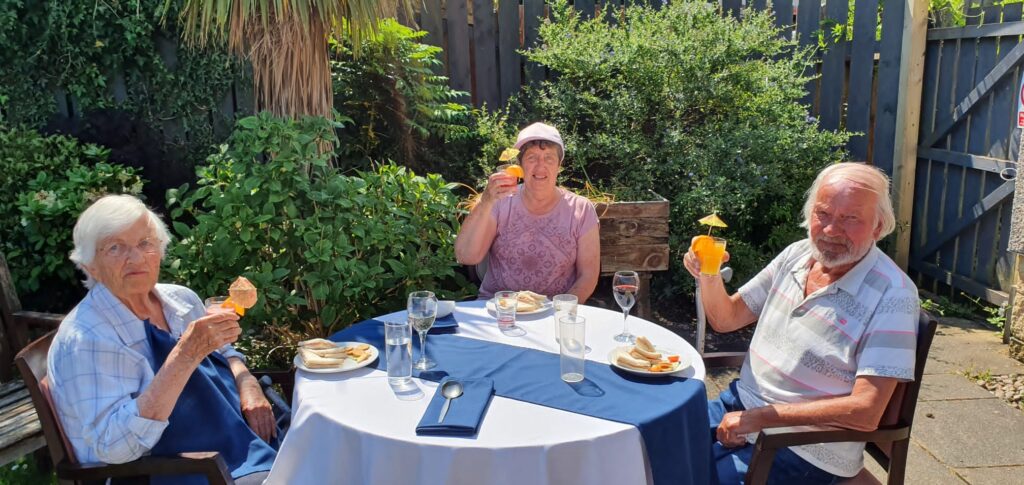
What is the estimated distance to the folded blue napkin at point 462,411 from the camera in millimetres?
1765

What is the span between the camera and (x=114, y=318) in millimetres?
2025

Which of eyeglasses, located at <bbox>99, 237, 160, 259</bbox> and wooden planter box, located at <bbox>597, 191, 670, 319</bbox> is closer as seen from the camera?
eyeglasses, located at <bbox>99, 237, 160, 259</bbox>

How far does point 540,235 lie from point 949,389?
8.05ft

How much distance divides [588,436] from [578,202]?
171 cm

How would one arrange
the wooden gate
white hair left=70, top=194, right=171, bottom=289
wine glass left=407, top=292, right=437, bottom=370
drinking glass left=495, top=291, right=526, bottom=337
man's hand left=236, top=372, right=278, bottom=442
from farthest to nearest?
the wooden gate < drinking glass left=495, top=291, right=526, bottom=337 < man's hand left=236, top=372, right=278, bottom=442 < wine glass left=407, top=292, right=437, bottom=370 < white hair left=70, top=194, right=171, bottom=289

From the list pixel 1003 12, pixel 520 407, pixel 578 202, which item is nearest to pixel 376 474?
pixel 520 407

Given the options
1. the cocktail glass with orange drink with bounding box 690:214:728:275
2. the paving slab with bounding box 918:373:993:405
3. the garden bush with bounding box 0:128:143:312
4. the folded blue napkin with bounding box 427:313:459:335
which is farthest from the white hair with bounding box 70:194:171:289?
the paving slab with bounding box 918:373:993:405

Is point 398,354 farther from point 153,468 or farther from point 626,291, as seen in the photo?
point 626,291

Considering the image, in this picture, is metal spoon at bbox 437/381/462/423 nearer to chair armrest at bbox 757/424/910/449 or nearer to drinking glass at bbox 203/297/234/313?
drinking glass at bbox 203/297/234/313

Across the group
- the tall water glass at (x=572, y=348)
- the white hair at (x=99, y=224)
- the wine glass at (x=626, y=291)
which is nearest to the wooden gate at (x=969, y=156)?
the wine glass at (x=626, y=291)

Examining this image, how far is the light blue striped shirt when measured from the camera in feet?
6.11

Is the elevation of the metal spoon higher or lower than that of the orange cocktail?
lower

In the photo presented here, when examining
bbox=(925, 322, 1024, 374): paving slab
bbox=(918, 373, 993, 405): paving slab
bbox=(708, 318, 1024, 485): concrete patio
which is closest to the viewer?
bbox=(708, 318, 1024, 485): concrete patio

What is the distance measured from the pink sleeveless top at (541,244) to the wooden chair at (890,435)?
55.6 inches
